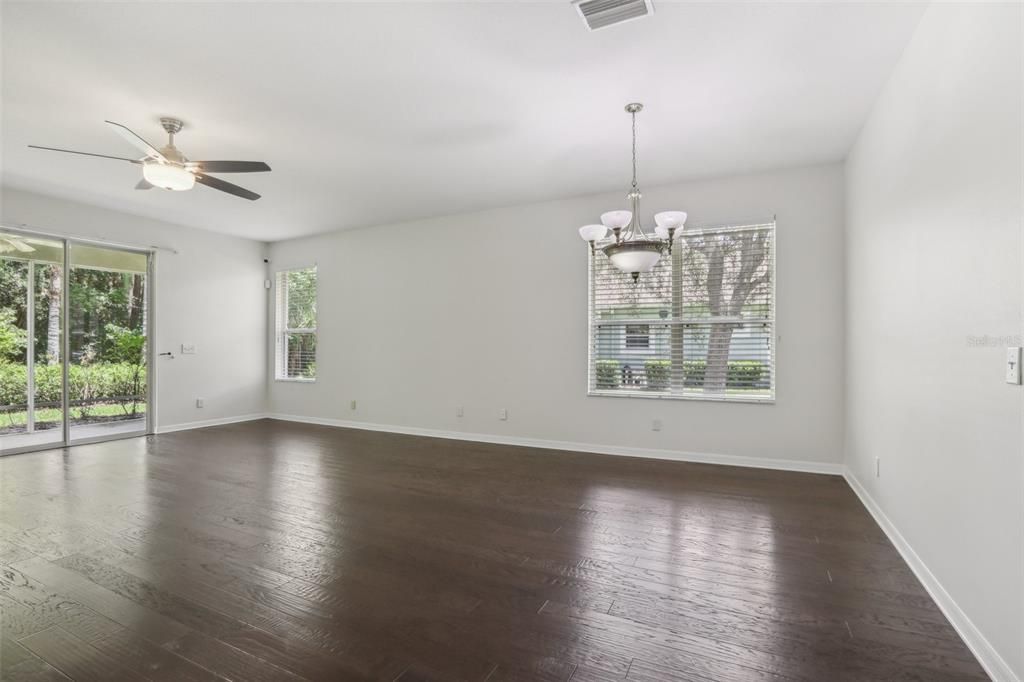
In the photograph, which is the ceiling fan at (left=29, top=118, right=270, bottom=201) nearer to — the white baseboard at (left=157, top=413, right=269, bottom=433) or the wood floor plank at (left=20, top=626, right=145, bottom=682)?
the wood floor plank at (left=20, top=626, right=145, bottom=682)

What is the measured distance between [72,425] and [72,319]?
1173 millimetres

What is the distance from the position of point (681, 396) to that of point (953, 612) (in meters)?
2.76

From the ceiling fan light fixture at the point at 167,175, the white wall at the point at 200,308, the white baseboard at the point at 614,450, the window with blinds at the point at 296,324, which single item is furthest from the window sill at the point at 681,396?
the white wall at the point at 200,308

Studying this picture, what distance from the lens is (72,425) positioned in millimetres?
5352

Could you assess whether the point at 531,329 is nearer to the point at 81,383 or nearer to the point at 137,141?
the point at 137,141

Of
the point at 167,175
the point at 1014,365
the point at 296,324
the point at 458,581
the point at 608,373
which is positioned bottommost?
the point at 458,581

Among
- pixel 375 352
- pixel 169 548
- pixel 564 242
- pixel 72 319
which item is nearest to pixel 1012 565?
pixel 169 548

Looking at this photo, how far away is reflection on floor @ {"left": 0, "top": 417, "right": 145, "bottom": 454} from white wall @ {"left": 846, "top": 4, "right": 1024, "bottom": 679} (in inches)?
294

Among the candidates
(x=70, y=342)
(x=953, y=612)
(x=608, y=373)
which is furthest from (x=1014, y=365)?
(x=70, y=342)

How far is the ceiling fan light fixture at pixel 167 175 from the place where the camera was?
316cm

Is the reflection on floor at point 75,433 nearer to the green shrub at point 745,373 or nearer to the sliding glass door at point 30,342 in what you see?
the sliding glass door at point 30,342

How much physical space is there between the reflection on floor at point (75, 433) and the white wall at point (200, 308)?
0.32 meters

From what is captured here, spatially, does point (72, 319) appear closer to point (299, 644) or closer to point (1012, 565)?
point (299, 644)

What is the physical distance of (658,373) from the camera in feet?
15.7
